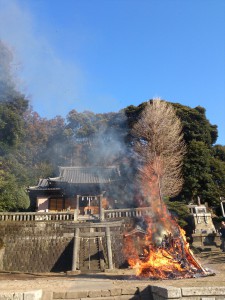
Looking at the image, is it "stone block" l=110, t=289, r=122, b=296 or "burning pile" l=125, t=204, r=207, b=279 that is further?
"burning pile" l=125, t=204, r=207, b=279

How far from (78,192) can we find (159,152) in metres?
9.42

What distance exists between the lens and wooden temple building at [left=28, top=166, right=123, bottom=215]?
83.9ft

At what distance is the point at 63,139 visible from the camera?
4306 cm

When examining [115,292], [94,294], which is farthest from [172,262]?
[94,294]

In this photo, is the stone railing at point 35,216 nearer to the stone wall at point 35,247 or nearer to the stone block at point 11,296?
the stone wall at point 35,247

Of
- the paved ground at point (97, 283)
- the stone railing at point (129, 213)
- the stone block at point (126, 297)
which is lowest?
the stone block at point (126, 297)

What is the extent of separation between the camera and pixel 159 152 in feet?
75.6

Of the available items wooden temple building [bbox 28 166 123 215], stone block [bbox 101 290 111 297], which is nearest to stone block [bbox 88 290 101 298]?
stone block [bbox 101 290 111 297]

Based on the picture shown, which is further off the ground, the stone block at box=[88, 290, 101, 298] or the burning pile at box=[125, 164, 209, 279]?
the burning pile at box=[125, 164, 209, 279]

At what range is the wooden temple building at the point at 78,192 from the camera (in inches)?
1006

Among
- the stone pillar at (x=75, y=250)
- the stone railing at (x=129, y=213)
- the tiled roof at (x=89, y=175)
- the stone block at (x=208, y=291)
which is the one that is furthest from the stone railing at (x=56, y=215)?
the stone block at (x=208, y=291)

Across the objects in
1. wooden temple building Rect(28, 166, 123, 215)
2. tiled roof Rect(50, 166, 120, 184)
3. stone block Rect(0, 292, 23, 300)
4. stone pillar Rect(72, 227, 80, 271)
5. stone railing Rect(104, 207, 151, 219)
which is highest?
tiled roof Rect(50, 166, 120, 184)

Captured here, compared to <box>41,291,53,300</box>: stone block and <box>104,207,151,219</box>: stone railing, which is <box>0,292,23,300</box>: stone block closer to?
<box>41,291,53,300</box>: stone block

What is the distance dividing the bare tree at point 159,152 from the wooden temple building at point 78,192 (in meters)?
4.27
